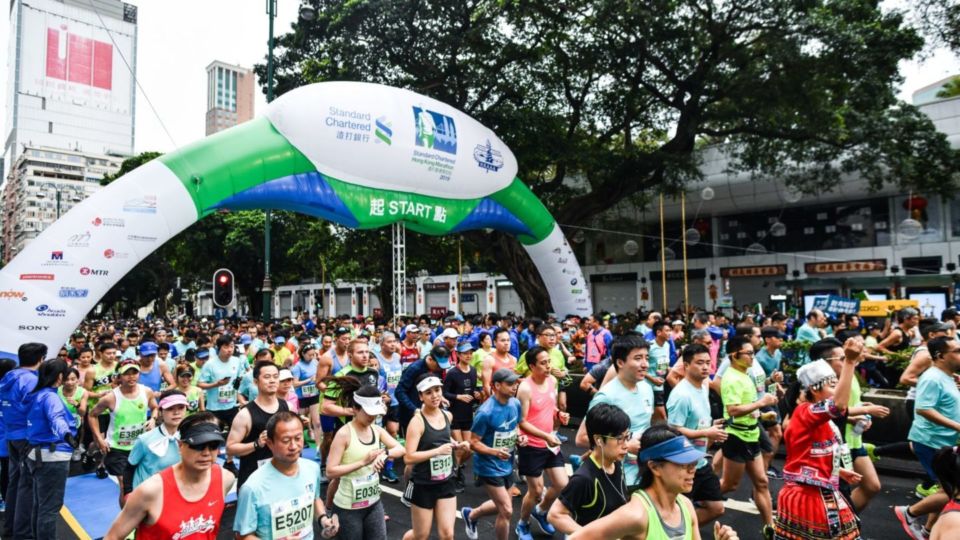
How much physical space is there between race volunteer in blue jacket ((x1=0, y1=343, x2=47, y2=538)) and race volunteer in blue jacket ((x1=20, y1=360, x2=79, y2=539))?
9 centimetres

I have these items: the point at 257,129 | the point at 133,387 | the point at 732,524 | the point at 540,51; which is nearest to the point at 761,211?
the point at 540,51

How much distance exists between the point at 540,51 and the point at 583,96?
2.59 metres

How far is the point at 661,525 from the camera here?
2789 mm

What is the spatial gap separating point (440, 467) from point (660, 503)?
2496mm

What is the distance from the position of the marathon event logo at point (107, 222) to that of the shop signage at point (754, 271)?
2808 centimetres

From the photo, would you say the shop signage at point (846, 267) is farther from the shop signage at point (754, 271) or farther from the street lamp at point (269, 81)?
the street lamp at point (269, 81)

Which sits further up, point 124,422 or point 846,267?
point 846,267

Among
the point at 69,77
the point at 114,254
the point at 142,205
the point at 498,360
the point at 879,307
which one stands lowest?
the point at 498,360

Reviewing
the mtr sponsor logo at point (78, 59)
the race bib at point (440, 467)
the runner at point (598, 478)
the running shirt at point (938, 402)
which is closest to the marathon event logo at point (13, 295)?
the race bib at point (440, 467)

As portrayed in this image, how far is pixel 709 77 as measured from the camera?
18.3m

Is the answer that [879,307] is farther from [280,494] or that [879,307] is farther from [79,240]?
[79,240]

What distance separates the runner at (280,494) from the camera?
3514 millimetres

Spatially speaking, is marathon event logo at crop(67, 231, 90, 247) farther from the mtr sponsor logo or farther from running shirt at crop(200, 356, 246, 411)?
the mtr sponsor logo

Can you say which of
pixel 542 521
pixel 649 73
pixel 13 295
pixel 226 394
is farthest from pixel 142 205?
pixel 649 73
